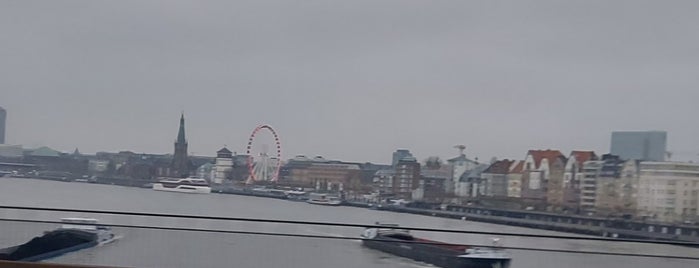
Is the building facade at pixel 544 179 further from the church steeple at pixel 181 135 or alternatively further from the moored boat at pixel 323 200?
the church steeple at pixel 181 135

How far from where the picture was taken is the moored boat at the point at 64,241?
16.5 feet

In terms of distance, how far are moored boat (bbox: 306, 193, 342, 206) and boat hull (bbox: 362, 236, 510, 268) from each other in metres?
0.48

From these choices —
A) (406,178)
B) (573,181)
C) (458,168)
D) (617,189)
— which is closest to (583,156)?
(573,181)

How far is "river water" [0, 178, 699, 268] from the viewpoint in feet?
16.0

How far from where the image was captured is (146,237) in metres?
5.02

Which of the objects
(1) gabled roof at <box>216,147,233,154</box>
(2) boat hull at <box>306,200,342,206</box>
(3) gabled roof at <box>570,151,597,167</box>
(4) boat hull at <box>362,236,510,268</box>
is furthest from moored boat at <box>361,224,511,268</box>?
(1) gabled roof at <box>216,147,233,154</box>

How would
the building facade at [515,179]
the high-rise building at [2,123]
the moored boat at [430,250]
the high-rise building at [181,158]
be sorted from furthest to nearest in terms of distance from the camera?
1. the high-rise building at [2,123]
2. the high-rise building at [181,158]
3. the building facade at [515,179]
4. the moored boat at [430,250]

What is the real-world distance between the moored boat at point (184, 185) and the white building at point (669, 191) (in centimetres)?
271

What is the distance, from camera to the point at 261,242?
503 cm

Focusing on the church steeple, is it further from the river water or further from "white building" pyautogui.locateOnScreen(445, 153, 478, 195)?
"white building" pyautogui.locateOnScreen(445, 153, 478, 195)

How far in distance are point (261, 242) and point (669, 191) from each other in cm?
244

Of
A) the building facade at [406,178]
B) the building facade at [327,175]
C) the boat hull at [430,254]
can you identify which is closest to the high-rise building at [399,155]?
the building facade at [406,178]

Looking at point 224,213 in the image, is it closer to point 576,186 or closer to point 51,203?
point 51,203

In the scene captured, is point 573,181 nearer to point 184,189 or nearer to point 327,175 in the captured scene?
point 327,175
